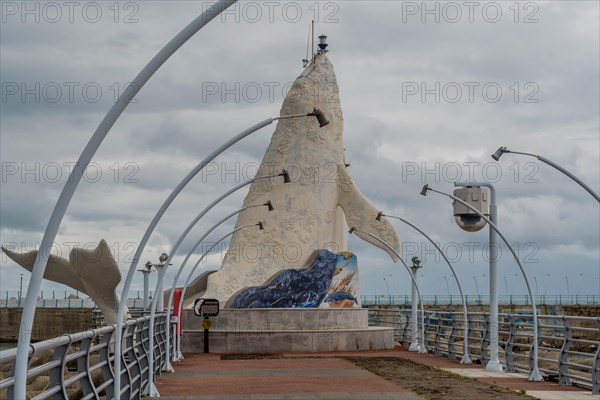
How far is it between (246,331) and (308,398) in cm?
1455

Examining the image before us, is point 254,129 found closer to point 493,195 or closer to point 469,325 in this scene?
point 493,195

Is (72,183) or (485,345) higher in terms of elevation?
(72,183)

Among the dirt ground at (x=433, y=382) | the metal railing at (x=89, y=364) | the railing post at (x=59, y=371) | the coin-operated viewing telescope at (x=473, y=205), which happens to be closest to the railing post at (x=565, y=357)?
the dirt ground at (x=433, y=382)

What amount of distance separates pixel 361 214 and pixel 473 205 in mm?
16920

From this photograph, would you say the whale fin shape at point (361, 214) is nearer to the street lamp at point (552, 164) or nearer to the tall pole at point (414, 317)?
the tall pole at point (414, 317)

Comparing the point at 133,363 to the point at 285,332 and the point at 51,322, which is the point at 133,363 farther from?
the point at 51,322

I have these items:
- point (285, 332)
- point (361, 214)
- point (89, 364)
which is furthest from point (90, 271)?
point (361, 214)

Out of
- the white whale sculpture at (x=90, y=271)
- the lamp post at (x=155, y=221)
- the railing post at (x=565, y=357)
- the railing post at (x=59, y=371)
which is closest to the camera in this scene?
the railing post at (x=59, y=371)

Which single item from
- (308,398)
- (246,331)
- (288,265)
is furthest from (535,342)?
(288,265)

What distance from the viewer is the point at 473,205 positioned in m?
20.5

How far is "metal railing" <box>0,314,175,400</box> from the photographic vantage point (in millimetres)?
7375

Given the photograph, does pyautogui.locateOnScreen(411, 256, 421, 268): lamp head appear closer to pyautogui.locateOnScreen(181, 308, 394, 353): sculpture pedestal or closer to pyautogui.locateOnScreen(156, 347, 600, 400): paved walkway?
pyautogui.locateOnScreen(181, 308, 394, 353): sculpture pedestal

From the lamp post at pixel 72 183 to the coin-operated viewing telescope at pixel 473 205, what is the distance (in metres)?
13.3

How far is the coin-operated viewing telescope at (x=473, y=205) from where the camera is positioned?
67.2ft
